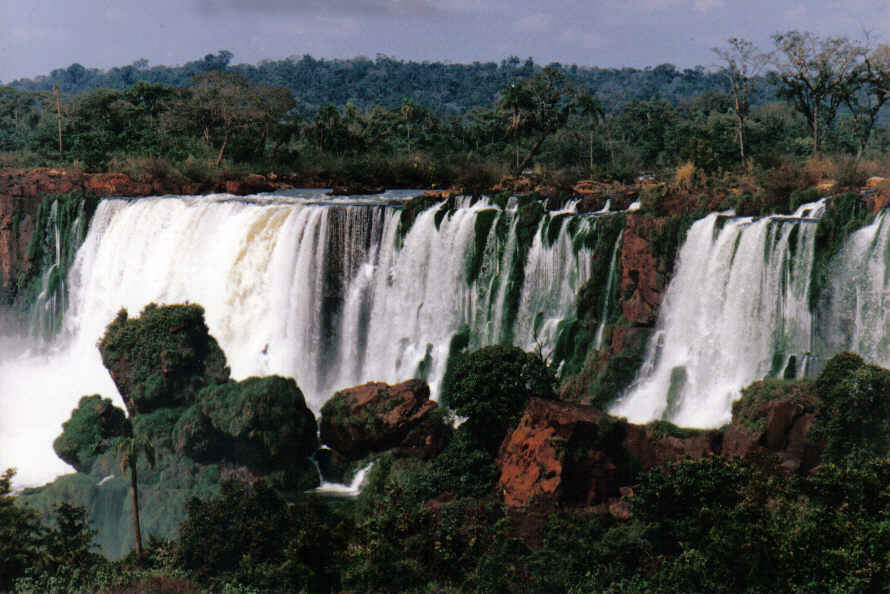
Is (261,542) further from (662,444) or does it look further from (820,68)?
(820,68)

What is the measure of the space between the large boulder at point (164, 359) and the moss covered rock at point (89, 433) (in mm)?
606

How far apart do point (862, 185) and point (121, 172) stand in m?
28.9

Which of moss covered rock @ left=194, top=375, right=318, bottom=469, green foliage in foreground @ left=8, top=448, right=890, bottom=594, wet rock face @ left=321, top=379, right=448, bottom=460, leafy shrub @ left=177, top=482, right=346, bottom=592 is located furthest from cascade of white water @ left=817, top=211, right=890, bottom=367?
moss covered rock @ left=194, top=375, right=318, bottom=469

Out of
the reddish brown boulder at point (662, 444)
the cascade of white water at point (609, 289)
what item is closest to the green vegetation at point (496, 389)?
the reddish brown boulder at point (662, 444)

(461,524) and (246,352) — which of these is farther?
(246,352)

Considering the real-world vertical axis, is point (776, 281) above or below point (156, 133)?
below

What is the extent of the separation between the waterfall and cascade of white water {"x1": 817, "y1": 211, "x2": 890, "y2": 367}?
6.17 meters

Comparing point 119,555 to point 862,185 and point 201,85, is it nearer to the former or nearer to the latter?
point 862,185

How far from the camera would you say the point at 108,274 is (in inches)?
1275

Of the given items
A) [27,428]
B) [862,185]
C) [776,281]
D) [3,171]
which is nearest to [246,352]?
[27,428]

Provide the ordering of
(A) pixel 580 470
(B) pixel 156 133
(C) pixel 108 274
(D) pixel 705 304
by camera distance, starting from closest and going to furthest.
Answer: (A) pixel 580 470 < (D) pixel 705 304 < (C) pixel 108 274 < (B) pixel 156 133

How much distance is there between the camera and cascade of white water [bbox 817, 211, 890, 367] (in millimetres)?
18688

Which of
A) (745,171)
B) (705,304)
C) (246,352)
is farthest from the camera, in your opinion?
(745,171)

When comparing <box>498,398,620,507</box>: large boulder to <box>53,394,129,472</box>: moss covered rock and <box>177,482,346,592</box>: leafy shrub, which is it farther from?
<box>53,394,129,472</box>: moss covered rock
